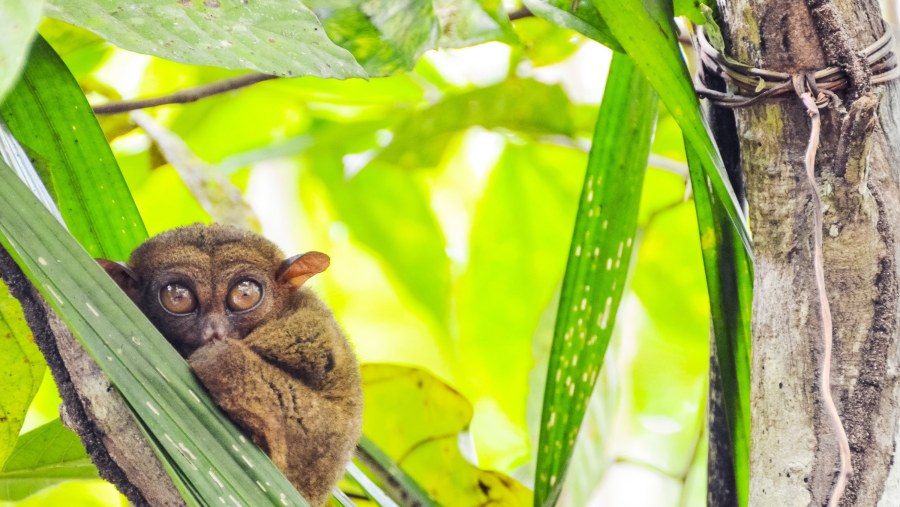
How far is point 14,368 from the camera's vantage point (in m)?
1.65

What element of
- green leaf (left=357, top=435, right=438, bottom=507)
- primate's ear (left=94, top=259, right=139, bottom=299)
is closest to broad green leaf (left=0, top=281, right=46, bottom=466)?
primate's ear (left=94, top=259, right=139, bottom=299)

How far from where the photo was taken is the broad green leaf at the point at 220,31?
4.10 ft

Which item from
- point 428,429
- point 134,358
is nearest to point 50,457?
point 428,429

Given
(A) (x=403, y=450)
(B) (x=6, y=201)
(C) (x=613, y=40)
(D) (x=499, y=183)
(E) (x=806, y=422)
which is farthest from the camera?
(D) (x=499, y=183)

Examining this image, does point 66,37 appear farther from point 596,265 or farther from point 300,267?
point 596,265

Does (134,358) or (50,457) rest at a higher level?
(50,457)

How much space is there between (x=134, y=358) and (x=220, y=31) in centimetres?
51

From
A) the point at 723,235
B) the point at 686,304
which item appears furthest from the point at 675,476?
the point at 723,235

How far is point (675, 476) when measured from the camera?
342cm

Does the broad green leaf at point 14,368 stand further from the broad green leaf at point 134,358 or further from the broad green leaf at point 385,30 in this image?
the broad green leaf at point 385,30

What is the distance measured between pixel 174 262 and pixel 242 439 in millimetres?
701

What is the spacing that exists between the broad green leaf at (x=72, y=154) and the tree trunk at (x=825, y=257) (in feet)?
4.16

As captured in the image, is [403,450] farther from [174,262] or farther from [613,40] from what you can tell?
[613,40]

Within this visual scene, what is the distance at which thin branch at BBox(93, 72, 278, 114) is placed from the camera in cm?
262
